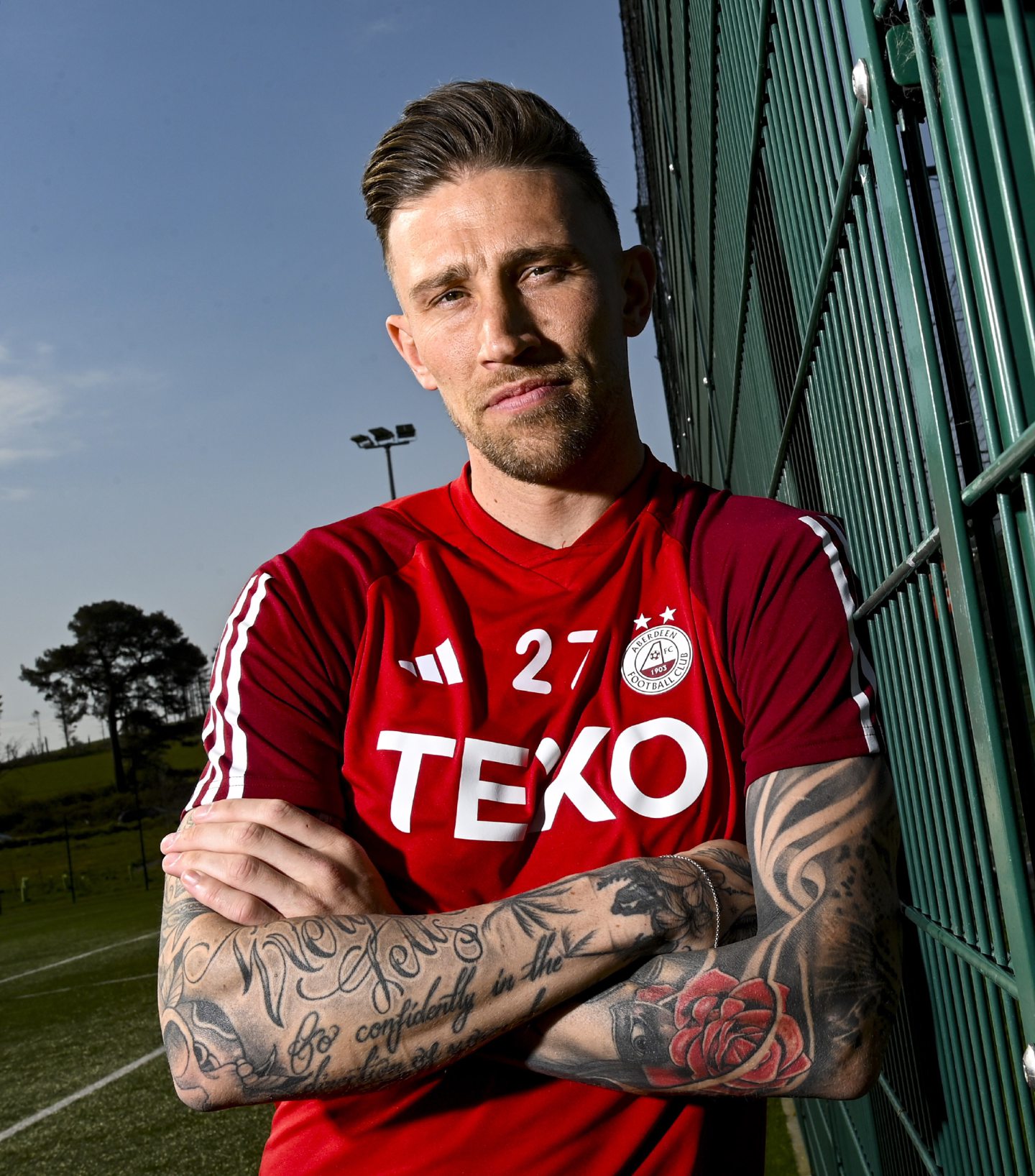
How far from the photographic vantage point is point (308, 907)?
5.53ft

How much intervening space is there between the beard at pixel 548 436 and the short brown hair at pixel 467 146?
0.44 m

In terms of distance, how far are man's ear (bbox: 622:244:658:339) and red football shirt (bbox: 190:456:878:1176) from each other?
1.58 feet

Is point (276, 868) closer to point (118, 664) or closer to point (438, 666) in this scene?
point (438, 666)

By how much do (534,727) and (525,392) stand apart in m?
0.62

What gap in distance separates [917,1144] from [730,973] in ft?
1.97

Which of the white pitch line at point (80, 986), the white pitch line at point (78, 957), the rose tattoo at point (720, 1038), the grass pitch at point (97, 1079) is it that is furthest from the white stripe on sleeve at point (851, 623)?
the white pitch line at point (78, 957)

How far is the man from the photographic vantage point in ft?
5.08

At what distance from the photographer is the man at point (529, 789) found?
1.55m

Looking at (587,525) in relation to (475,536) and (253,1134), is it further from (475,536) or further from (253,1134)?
(253,1134)

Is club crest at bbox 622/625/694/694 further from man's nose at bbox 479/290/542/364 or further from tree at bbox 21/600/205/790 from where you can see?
Result: tree at bbox 21/600/205/790

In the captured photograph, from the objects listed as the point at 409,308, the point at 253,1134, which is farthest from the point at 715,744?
the point at 253,1134

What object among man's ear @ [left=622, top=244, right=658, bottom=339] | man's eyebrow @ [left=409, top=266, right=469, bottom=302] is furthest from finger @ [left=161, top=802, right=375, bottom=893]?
man's ear @ [left=622, top=244, right=658, bottom=339]

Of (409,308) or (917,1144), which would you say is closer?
(917,1144)

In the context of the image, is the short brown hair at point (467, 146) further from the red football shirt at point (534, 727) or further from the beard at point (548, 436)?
the red football shirt at point (534, 727)
